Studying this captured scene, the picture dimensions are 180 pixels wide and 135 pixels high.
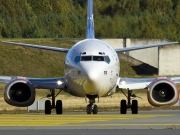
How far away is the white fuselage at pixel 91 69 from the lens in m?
31.8

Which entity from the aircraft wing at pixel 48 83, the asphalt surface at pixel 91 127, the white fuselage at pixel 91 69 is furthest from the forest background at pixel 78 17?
the asphalt surface at pixel 91 127

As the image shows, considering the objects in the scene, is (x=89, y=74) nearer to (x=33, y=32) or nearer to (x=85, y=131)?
(x=85, y=131)

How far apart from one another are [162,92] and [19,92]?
5756 millimetres

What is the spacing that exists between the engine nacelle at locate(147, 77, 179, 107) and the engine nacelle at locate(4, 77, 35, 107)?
4763 millimetres

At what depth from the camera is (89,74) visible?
31.4m

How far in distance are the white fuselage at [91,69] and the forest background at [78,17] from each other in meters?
27.9

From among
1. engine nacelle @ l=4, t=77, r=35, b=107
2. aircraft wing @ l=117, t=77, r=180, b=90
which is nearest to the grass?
aircraft wing @ l=117, t=77, r=180, b=90

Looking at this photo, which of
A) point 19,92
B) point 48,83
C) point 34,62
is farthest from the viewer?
point 34,62

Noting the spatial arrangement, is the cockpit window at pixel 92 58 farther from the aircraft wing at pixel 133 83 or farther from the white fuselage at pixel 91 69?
the aircraft wing at pixel 133 83

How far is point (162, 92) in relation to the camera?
115ft

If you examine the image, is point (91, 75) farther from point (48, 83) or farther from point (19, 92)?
point (48, 83)

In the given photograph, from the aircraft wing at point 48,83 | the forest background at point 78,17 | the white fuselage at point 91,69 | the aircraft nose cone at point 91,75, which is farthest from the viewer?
the forest background at point 78,17

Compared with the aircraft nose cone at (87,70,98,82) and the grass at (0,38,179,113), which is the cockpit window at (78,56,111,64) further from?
the grass at (0,38,179,113)

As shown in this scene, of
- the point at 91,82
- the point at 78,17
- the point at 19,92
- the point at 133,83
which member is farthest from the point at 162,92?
the point at 78,17
